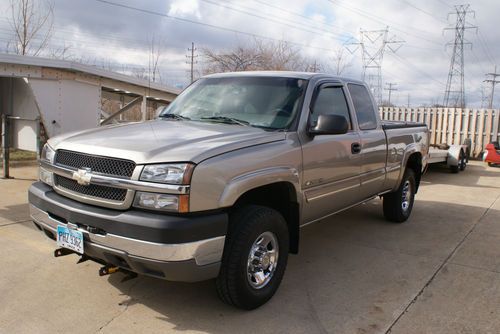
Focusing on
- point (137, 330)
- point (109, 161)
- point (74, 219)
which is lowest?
point (137, 330)

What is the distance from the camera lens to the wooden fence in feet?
54.9

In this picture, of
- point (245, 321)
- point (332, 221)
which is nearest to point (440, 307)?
point (245, 321)

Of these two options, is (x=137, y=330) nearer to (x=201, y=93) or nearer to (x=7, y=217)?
(x=201, y=93)

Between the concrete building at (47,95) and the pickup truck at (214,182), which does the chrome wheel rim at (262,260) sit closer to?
the pickup truck at (214,182)

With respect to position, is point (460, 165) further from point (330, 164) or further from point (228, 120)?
point (228, 120)

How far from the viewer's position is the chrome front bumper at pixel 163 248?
304 cm

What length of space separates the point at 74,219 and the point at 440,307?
3109 millimetres

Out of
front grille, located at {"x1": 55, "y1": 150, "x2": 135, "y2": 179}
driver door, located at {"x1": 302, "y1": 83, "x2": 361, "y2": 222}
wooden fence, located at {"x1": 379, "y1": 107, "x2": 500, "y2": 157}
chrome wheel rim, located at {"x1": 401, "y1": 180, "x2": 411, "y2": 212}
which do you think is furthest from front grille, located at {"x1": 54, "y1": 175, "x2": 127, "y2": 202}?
wooden fence, located at {"x1": 379, "y1": 107, "x2": 500, "y2": 157}

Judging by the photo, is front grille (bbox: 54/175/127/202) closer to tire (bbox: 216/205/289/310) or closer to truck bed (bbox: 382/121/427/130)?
tire (bbox: 216/205/289/310)

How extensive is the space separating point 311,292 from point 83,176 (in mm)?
Result: 2248

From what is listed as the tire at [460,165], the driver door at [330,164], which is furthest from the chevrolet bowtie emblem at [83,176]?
the tire at [460,165]

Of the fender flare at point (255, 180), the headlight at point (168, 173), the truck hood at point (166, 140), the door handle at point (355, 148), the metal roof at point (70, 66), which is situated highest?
the metal roof at point (70, 66)

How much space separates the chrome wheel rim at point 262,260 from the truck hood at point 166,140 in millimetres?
809

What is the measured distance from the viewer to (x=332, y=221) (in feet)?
22.5
